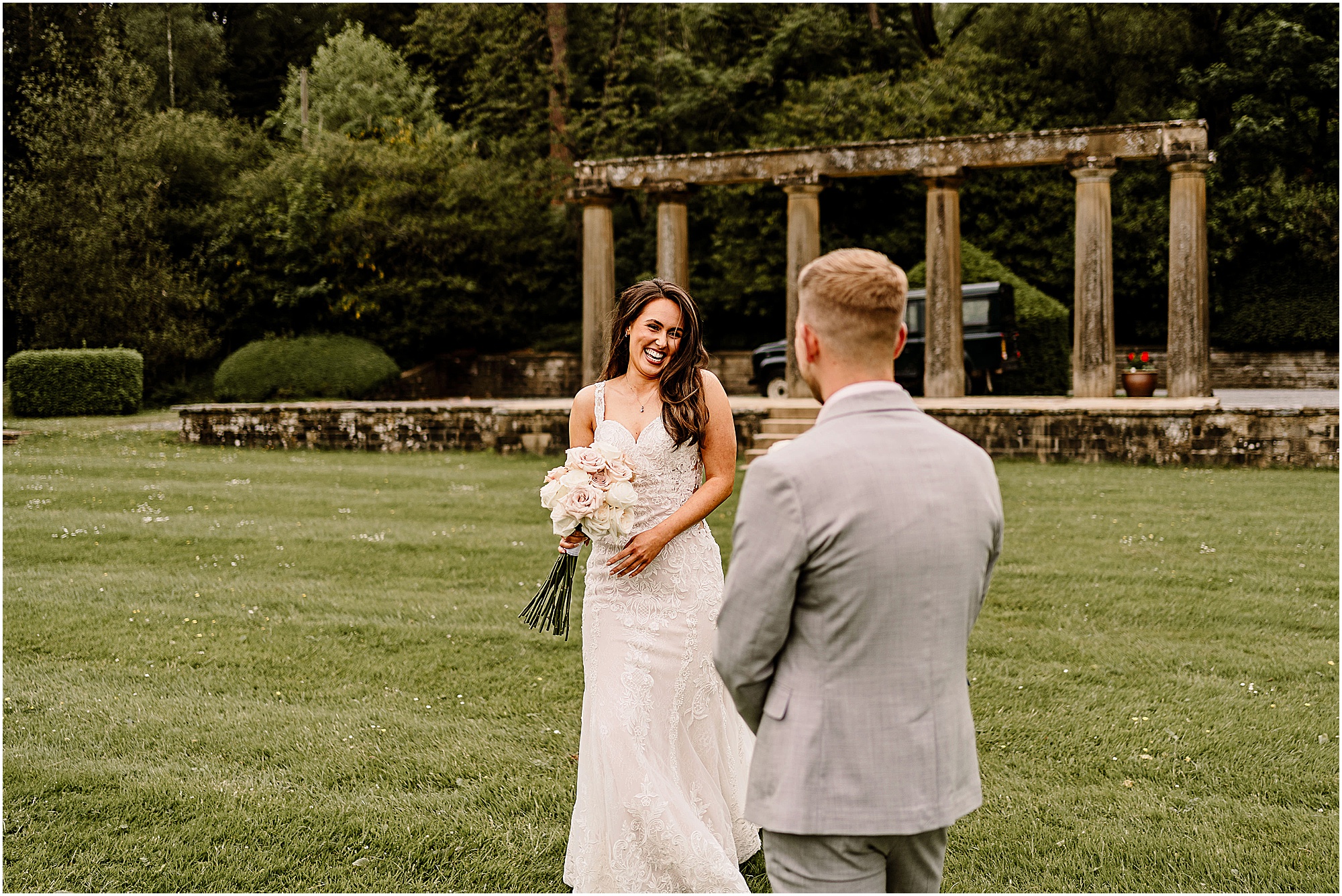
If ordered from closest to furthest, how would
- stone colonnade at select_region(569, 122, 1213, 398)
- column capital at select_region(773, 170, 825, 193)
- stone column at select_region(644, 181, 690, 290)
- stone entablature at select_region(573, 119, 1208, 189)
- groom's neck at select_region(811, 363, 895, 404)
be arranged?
groom's neck at select_region(811, 363, 895, 404), stone entablature at select_region(573, 119, 1208, 189), stone colonnade at select_region(569, 122, 1213, 398), column capital at select_region(773, 170, 825, 193), stone column at select_region(644, 181, 690, 290)

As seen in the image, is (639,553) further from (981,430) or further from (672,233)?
(672,233)

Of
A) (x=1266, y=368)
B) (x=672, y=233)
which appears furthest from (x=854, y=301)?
(x=1266, y=368)

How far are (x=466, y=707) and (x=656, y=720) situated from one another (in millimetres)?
2364

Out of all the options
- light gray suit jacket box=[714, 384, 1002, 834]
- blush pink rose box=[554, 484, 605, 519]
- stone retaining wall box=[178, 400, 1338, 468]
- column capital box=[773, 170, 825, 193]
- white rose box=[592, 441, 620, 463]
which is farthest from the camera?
column capital box=[773, 170, 825, 193]

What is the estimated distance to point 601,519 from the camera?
3.53 meters

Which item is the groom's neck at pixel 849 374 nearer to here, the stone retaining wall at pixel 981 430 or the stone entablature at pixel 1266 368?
the stone retaining wall at pixel 981 430

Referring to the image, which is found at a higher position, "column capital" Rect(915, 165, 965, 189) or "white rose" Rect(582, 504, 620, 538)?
"column capital" Rect(915, 165, 965, 189)

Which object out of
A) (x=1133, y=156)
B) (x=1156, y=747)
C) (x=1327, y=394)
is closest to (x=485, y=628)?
(x=1156, y=747)

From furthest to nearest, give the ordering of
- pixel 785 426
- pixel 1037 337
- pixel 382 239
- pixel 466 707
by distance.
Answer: pixel 382 239, pixel 1037 337, pixel 785 426, pixel 466 707

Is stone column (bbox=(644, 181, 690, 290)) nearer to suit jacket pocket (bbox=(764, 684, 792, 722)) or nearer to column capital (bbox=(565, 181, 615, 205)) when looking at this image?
column capital (bbox=(565, 181, 615, 205))

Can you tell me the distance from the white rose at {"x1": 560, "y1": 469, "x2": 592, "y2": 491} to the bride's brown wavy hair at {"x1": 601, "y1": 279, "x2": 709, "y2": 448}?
1.19 ft

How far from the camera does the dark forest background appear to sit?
27.6m

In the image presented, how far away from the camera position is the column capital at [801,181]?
19422 millimetres

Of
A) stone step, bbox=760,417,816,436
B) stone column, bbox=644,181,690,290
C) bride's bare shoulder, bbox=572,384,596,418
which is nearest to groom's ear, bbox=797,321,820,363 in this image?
bride's bare shoulder, bbox=572,384,596,418
